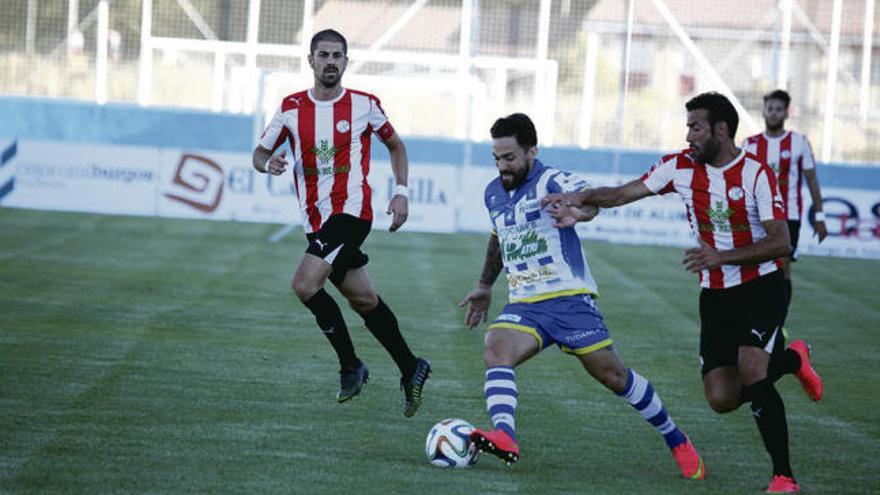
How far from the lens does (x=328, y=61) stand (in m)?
8.60

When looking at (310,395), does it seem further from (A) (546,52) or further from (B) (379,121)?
(A) (546,52)

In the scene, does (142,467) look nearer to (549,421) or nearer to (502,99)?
(549,421)

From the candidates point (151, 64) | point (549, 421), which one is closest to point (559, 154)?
point (151, 64)

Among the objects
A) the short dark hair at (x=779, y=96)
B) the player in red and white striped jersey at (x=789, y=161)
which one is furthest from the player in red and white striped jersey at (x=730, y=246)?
the player in red and white striped jersey at (x=789, y=161)

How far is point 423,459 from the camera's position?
7.20 m

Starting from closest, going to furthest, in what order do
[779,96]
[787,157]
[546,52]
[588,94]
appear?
[779,96]
[787,157]
[546,52]
[588,94]

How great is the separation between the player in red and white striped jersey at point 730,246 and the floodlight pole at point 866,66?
2191cm

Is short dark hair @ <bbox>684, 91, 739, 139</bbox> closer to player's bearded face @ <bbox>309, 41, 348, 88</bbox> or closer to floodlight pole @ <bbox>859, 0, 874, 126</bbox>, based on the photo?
player's bearded face @ <bbox>309, 41, 348, 88</bbox>

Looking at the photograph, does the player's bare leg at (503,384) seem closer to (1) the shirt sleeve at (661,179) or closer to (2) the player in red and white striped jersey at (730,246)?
(2) the player in red and white striped jersey at (730,246)

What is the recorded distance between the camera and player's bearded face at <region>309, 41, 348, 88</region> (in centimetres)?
855

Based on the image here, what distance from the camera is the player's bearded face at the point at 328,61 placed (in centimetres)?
855

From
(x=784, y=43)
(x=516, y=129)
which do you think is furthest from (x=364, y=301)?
(x=784, y=43)

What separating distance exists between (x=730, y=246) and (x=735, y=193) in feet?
0.89

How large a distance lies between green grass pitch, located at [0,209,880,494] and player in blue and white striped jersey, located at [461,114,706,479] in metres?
0.38
